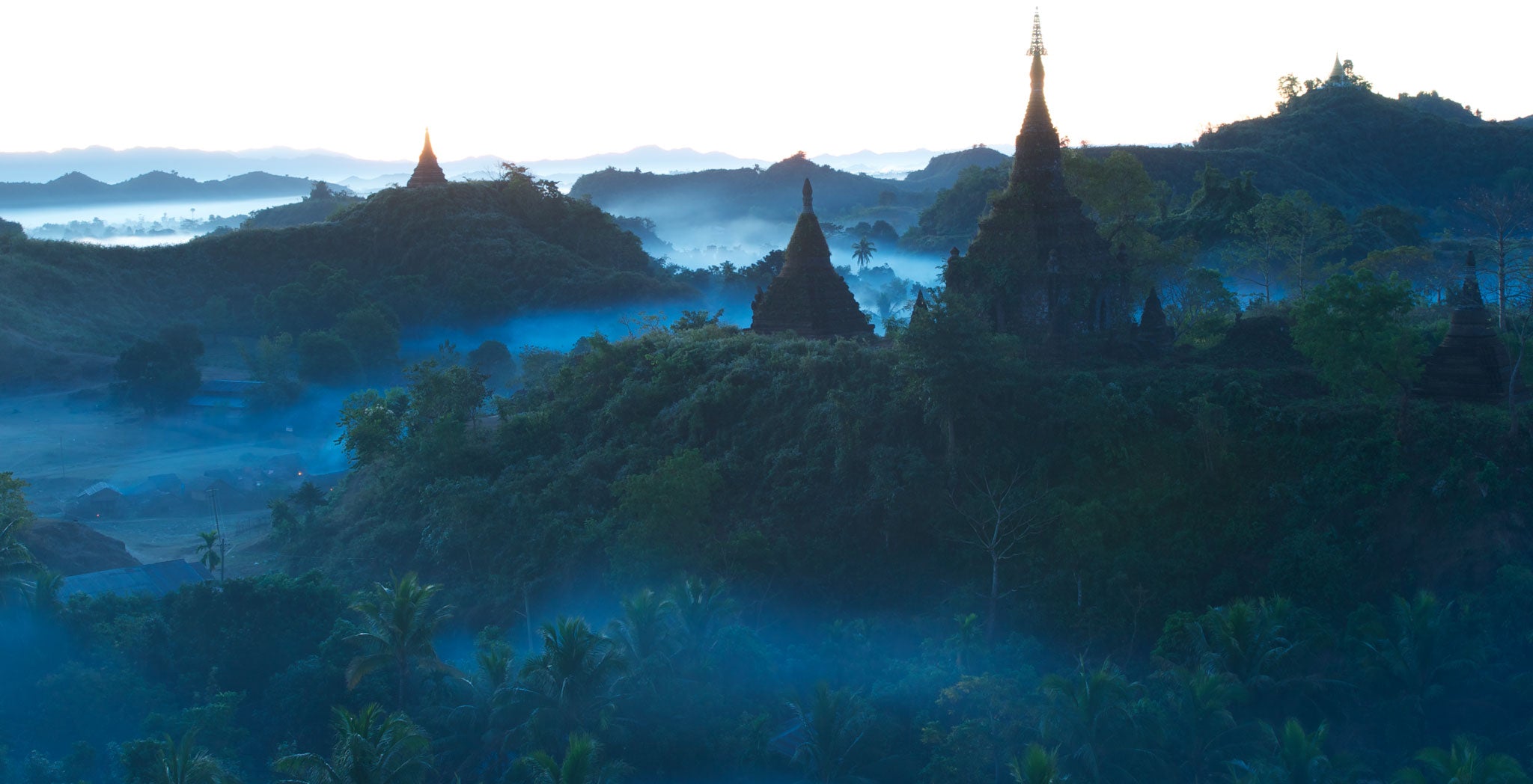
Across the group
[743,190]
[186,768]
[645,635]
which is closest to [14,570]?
[186,768]

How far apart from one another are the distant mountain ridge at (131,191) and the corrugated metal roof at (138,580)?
508ft

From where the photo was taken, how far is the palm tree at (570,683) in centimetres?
1438

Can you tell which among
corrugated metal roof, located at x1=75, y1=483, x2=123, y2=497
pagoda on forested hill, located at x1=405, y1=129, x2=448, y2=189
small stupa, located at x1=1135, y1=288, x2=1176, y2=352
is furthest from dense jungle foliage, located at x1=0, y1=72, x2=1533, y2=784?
pagoda on forested hill, located at x1=405, y1=129, x2=448, y2=189

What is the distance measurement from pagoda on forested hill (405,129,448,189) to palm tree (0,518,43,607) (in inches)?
2091

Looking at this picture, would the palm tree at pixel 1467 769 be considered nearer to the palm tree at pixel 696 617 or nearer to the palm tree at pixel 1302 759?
the palm tree at pixel 1302 759

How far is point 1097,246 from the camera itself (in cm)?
2339

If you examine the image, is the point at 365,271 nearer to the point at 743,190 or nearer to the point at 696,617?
the point at 696,617

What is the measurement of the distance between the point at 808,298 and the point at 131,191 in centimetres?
17704

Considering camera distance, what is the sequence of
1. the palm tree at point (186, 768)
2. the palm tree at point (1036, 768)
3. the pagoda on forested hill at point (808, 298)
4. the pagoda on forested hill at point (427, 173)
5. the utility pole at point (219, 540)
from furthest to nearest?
the pagoda on forested hill at point (427, 173)
the pagoda on forested hill at point (808, 298)
the utility pole at point (219, 540)
the palm tree at point (186, 768)
the palm tree at point (1036, 768)

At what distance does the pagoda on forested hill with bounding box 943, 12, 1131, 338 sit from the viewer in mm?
22984

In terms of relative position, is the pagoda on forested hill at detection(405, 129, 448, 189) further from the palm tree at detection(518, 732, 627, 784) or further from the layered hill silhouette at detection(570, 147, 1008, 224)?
the layered hill silhouette at detection(570, 147, 1008, 224)

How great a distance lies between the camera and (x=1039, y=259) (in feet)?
75.6

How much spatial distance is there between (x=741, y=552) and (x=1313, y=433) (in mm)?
9204

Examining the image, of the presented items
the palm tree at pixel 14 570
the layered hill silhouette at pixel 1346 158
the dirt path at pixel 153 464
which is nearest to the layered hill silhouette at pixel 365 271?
the dirt path at pixel 153 464
